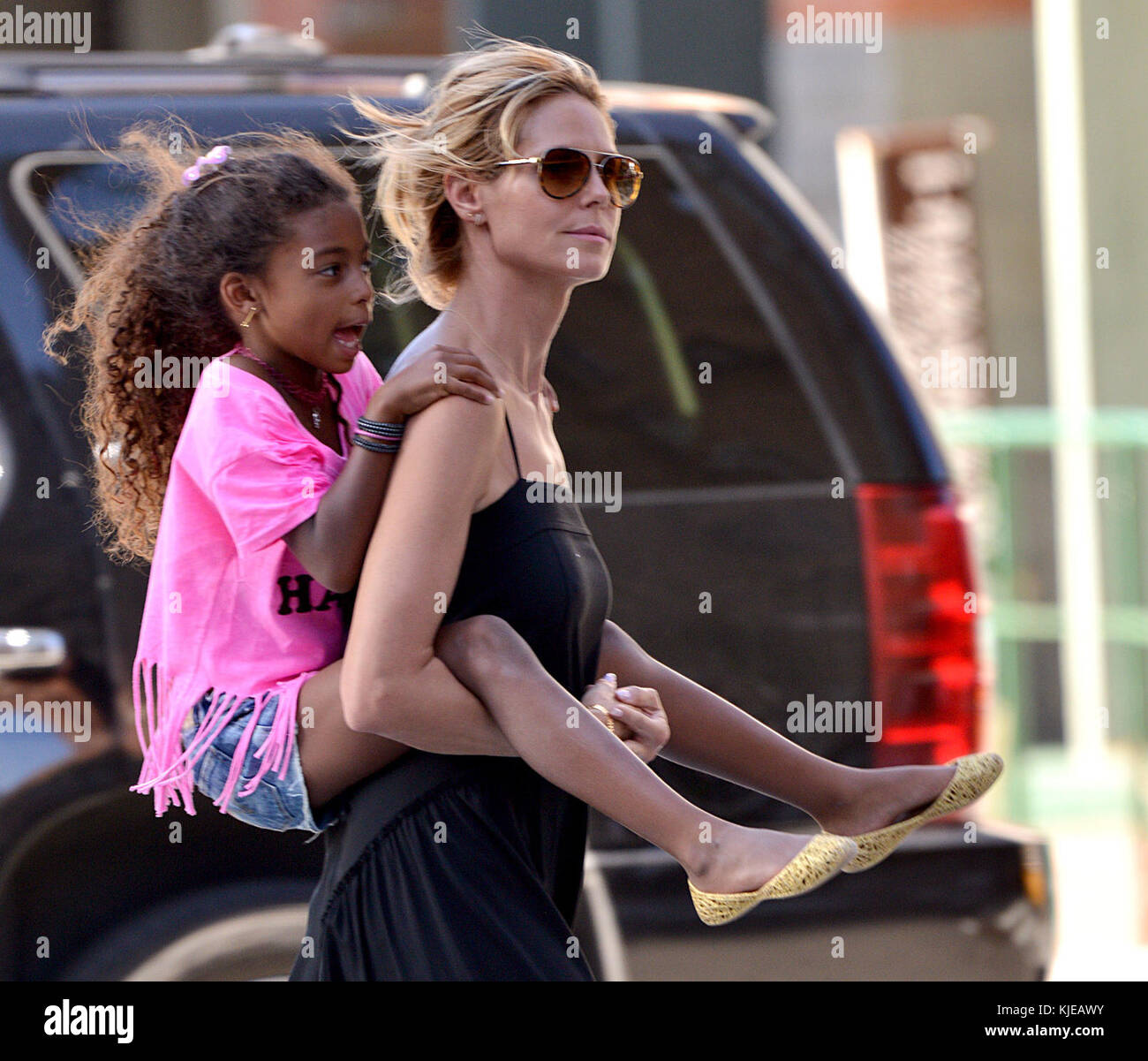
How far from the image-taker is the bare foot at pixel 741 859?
1555mm

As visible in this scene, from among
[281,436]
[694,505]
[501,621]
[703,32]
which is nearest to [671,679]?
[501,621]

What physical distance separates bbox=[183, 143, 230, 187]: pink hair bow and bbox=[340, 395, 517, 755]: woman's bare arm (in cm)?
39

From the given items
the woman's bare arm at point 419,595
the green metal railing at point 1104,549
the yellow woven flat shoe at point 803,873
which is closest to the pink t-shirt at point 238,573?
the woman's bare arm at point 419,595

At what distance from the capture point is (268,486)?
5.21 ft

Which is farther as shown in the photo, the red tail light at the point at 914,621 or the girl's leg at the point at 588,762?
the red tail light at the point at 914,621

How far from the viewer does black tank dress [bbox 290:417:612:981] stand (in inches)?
64.6

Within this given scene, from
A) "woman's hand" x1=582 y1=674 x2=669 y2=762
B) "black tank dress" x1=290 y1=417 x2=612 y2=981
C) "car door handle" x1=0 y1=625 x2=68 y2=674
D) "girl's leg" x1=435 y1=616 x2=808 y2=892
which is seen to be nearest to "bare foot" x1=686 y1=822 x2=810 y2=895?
"girl's leg" x1=435 y1=616 x2=808 y2=892

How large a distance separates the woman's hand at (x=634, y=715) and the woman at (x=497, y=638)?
5 cm

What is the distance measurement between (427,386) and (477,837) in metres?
0.49

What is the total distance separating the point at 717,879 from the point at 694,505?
1.20m

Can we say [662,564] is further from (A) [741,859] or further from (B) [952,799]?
(A) [741,859]

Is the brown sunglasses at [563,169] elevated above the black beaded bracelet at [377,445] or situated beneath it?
elevated above

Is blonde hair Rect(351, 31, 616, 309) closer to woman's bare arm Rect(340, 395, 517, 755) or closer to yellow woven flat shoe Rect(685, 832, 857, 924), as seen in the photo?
woman's bare arm Rect(340, 395, 517, 755)

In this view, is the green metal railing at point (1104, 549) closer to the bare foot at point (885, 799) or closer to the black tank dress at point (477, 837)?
the bare foot at point (885, 799)
